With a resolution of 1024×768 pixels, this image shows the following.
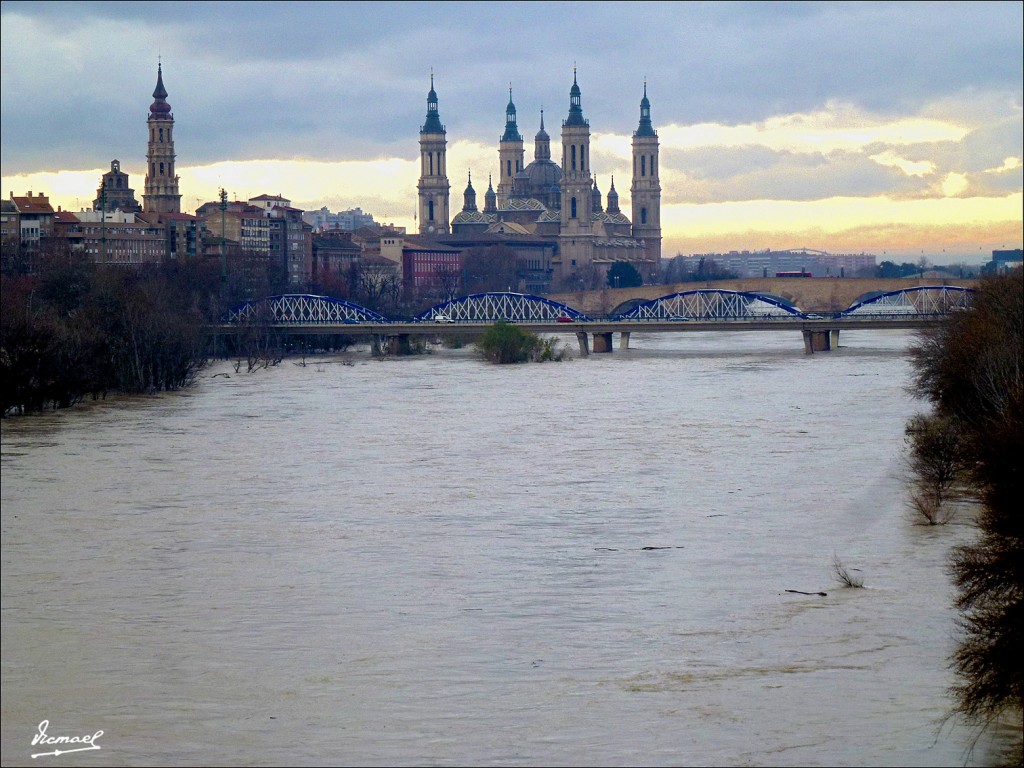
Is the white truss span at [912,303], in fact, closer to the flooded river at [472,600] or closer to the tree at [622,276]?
the tree at [622,276]

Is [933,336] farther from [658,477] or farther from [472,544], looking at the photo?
[472,544]

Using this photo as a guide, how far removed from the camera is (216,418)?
30.3m

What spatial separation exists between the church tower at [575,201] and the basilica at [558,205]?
0.06 m

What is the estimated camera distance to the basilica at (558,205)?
115 m

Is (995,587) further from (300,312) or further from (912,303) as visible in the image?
(912,303)

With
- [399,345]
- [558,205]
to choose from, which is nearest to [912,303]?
[399,345]

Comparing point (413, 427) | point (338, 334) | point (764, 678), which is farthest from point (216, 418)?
point (338, 334)

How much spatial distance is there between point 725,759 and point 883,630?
3.14 metres

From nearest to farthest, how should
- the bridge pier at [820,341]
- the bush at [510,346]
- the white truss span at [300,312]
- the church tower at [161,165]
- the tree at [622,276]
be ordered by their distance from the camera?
the bush at [510,346], the bridge pier at [820,341], the white truss span at [300,312], the church tower at [161,165], the tree at [622,276]

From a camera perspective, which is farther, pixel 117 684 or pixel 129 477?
pixel 129 477

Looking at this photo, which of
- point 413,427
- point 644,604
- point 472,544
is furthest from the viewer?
point 413,427

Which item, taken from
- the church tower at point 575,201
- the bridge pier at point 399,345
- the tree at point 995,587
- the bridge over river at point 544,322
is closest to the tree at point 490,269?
the church tower at point 575,201

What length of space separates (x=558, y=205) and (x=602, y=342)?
67.4m

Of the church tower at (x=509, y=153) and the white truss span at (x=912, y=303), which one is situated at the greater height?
the church tower at (x=509, y=153)
